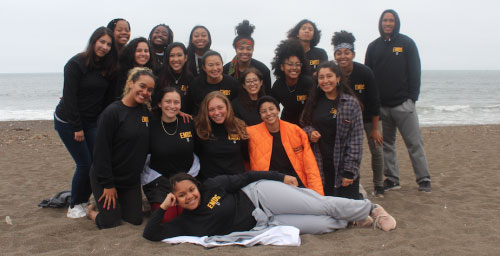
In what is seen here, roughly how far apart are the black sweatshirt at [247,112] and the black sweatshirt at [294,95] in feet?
1.37

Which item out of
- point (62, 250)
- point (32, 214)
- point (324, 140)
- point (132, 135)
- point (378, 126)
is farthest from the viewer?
point (378, 126)

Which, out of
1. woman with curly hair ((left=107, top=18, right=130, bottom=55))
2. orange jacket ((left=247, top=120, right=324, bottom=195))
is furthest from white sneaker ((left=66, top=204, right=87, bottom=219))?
orange jacket ((left=247, top=120, right=324, bottom=195))

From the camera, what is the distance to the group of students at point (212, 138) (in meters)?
4.02

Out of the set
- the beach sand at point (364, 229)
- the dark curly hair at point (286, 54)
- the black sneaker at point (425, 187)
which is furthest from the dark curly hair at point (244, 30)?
the black sneaker at point (425, 187)

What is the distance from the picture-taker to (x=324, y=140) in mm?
4680

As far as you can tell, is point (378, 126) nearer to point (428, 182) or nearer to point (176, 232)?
point (428, 182)

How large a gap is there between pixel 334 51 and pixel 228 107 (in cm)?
175

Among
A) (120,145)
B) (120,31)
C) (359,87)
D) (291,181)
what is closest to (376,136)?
(359,87)

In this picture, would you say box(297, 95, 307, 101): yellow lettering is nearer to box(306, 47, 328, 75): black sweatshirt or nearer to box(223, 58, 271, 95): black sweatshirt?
box(223, 58, 271, 95): black sweatshirt

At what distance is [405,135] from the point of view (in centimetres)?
580

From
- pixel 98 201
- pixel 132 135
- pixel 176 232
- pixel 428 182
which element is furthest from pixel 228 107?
pixel 428 182

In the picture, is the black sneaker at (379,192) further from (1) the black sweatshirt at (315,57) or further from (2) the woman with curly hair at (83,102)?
(2) the woman with curly hair at (83,102)

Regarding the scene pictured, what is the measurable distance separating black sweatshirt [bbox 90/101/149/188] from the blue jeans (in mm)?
441

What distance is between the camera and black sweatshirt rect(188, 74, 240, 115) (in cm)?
496
